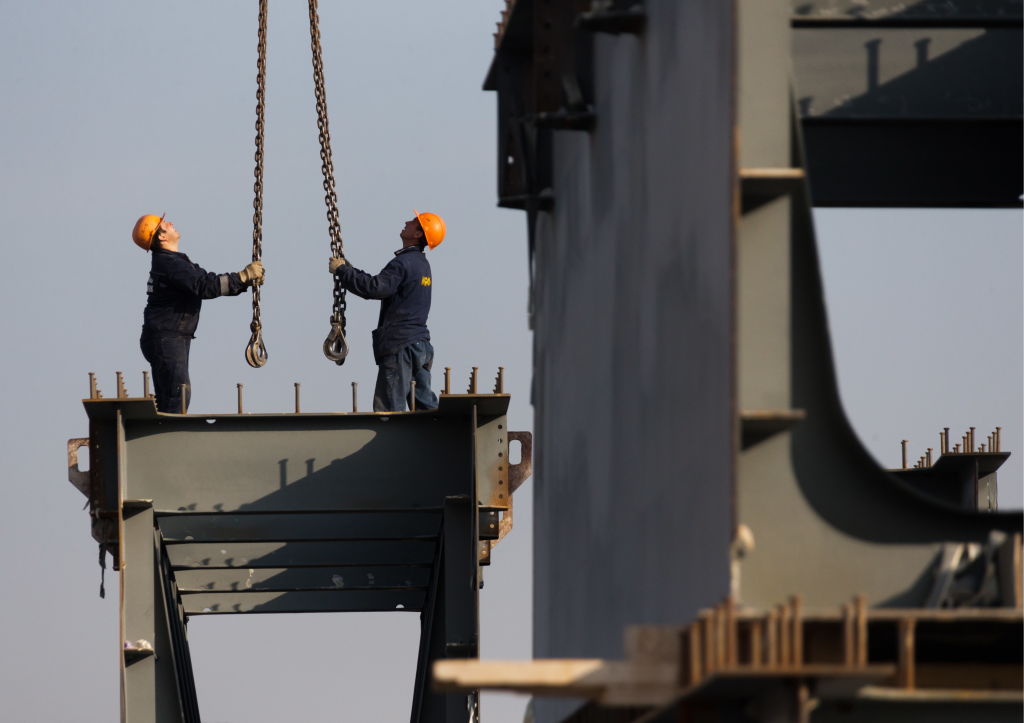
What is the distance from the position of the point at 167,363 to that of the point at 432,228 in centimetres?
315

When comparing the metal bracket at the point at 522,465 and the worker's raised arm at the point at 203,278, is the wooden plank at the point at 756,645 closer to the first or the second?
the metal bracket at the point at 522,465

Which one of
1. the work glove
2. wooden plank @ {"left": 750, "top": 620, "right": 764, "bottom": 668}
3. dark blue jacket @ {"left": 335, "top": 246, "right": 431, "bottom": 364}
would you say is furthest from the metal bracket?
wooden plank @ {"left": 750, "top": 620, "right": 764, "bottom": 668}

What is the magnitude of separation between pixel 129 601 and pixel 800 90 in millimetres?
9367

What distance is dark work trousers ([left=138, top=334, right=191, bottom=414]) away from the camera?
19625 mm

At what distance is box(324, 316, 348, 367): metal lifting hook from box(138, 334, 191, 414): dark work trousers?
1.52 metres

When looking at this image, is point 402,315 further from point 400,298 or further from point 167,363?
point 167,363

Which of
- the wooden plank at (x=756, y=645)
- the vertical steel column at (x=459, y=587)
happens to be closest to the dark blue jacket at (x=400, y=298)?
the vertical steel column at (x=459, y=587)

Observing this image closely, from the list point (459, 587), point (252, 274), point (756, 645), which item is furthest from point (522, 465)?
point (756, 645)

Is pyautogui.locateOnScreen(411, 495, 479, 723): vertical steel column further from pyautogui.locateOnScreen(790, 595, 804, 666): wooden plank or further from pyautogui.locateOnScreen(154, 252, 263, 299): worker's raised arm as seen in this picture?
pyautogui.locateOnScreen(790, 595, 804, 666): wooden plank

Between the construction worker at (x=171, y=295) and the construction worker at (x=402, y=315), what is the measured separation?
1301 mm

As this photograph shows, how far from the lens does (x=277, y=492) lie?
18562 millimetres

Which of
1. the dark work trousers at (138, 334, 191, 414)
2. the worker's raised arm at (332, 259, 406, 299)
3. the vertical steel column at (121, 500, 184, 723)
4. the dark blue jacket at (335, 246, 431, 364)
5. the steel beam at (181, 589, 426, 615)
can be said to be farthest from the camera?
the steel beam at (181, 589, 426, 615)

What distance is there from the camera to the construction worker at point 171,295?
1969cm

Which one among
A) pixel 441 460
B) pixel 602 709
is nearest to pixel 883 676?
pixel 602 709
